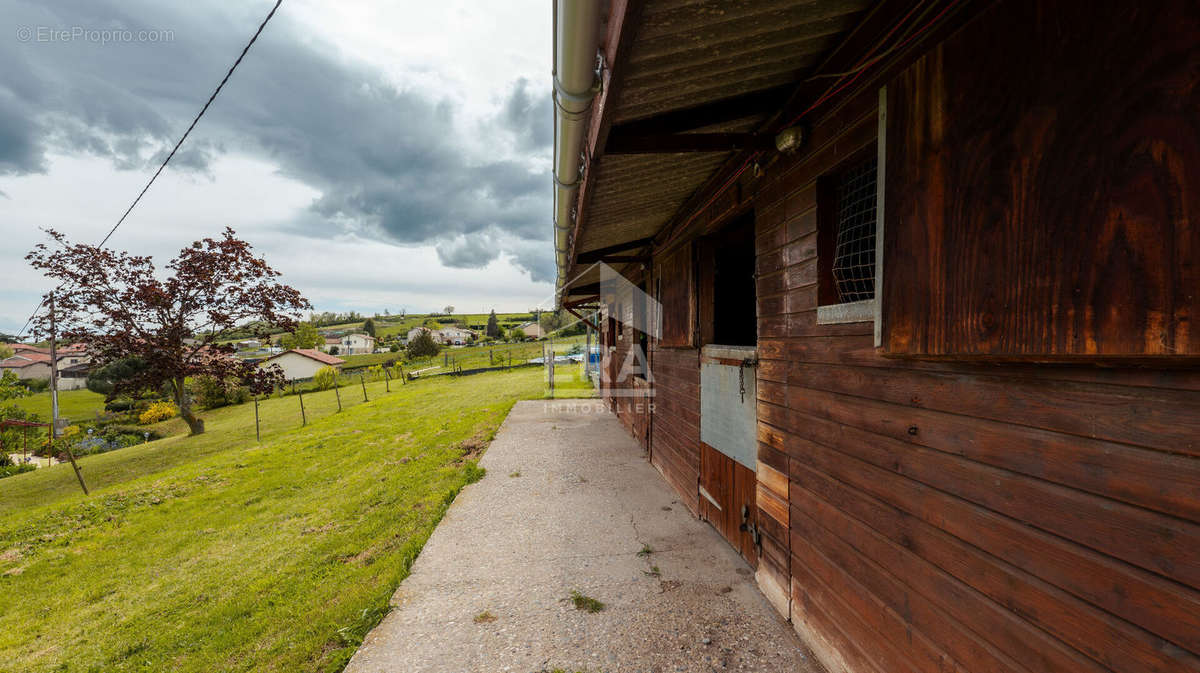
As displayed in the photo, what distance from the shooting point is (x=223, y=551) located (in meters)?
4.70

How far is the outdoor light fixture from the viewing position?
2377 mm

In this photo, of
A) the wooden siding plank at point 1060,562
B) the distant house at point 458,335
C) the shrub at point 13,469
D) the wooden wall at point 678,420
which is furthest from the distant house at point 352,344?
the wooden siding plank at point 1060,562

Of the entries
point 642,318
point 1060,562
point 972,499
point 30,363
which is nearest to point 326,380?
point 642,318

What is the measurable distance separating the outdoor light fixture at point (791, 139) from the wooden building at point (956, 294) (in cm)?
1

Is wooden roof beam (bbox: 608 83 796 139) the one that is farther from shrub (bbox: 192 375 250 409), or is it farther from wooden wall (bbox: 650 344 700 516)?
shrub (bbox: 192 375 250 409)

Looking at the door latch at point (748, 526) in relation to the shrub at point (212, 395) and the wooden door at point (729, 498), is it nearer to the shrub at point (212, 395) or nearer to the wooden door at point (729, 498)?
the wooden door at point (729, 498)

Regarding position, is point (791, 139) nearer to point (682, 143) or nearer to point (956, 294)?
point (682, 143)

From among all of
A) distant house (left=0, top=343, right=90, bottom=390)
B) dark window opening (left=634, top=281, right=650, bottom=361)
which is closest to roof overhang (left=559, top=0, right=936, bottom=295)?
dark window opening (left=634, top=281, right=650, bottom=361)

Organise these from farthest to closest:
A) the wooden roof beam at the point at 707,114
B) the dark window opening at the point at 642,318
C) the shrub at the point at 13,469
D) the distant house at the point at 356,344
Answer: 1. the distant house at the point at 356,344
2. the shrub at the point at 13,469
3. the dark window opening at the point at 642,318
4. the wooden roof beam at the point at 707,114

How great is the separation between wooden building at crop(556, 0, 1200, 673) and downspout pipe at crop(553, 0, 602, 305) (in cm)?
1

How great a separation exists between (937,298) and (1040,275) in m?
0.33

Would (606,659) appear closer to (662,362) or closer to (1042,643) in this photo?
(1042,643)

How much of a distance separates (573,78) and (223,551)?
6.20 meters

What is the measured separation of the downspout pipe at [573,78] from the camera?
1408 mm
